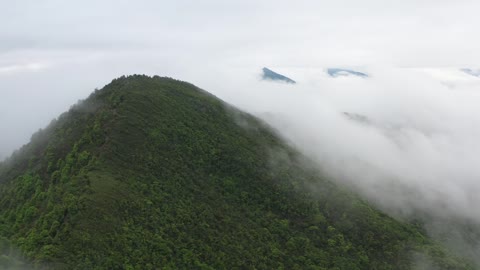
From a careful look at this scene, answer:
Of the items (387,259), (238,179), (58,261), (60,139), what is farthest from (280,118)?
(58,261)

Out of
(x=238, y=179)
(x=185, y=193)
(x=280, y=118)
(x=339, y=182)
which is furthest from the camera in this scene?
(x=280, y=118)

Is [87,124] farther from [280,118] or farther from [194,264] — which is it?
[280,118]

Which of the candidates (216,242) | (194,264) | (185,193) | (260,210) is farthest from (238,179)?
(194,264)

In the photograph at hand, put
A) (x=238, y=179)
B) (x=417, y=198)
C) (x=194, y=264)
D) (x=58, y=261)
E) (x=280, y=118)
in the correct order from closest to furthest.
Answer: (x=58, y=261) < (x=194, y=264) < (x=238, y=179) < (x=417, y=198) < (x=280, y=118)

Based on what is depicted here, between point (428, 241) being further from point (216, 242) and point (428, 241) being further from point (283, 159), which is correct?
point (216, 242)

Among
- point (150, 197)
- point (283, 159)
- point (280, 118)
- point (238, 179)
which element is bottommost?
point (150, 197)

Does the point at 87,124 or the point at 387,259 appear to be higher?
the point at 87,124

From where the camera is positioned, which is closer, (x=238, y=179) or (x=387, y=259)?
(x=387, y=259)
